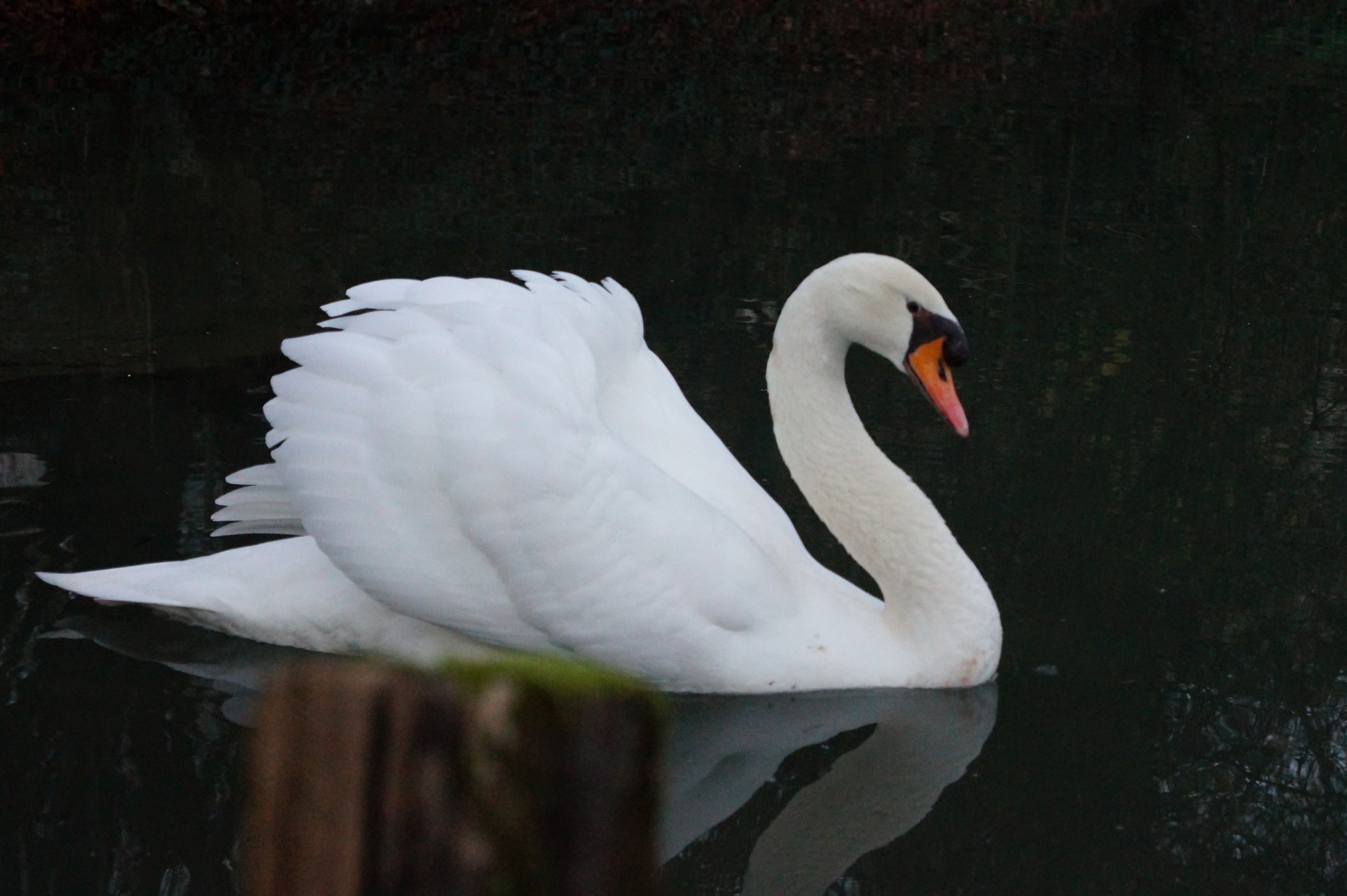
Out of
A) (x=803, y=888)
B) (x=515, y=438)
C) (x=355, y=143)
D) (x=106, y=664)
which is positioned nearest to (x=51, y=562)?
(x=106, y=664)

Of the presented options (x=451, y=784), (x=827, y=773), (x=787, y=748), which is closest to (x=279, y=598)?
(x=787, y=748)

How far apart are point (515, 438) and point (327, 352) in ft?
2.00

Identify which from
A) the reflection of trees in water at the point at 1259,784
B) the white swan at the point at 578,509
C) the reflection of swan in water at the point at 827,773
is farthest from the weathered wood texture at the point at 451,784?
the reflection of trees in water at the point at 1259,784

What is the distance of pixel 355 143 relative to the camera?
11.6m

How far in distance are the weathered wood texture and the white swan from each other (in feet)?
9.99

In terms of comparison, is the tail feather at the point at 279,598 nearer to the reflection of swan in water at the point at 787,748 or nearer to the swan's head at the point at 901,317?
the reflection of swan in water at the point at 787,748

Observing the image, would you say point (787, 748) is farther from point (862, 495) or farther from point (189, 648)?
point (189, 648)

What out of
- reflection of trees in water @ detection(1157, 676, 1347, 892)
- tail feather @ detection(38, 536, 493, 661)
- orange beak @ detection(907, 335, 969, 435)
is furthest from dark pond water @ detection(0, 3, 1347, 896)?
orange beak @ detection(907, 335, 969, 435)

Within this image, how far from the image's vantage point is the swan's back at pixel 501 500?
4.41 metres

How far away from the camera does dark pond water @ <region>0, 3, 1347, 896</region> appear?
4.41m

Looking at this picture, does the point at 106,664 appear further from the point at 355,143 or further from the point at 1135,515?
the point at 355,143

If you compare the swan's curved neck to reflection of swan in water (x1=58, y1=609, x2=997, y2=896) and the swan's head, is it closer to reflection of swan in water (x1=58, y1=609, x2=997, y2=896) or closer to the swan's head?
the swan's head

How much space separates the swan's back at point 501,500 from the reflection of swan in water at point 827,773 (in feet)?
0.70

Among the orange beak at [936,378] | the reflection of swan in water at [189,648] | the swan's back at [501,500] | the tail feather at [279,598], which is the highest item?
the orange beak at [936,378]
